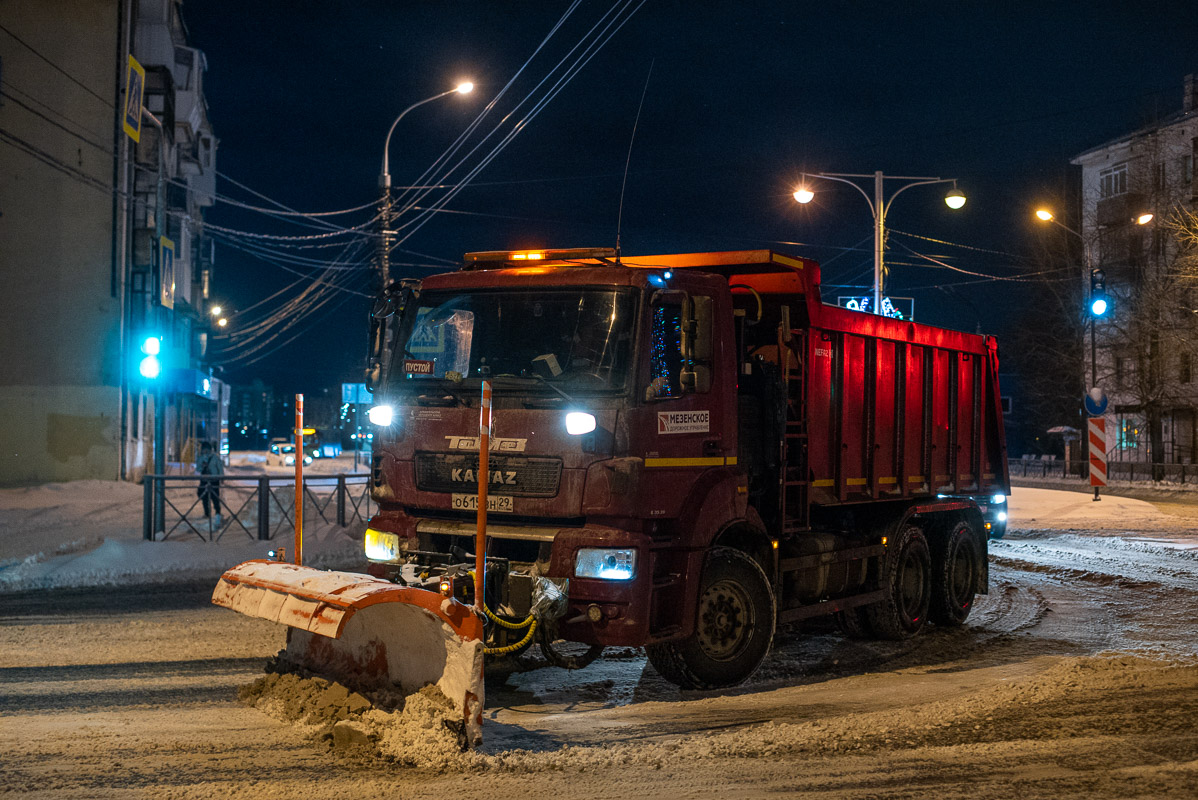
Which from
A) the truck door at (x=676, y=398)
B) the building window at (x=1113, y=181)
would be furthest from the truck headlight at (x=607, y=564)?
the building window at (x=1113, y=181)

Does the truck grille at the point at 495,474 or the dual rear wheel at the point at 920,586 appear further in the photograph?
the dual rear wheel at the point at 920,586

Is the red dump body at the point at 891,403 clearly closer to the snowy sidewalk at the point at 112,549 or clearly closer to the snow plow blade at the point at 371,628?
the snow plow blade at the point at 371,628

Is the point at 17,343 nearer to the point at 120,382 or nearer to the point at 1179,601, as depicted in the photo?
the point at 120,382

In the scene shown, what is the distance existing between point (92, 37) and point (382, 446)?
1008 inches

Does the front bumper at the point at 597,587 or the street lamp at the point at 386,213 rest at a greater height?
the street lamp at the point at 386,213

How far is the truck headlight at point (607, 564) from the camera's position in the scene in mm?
6836

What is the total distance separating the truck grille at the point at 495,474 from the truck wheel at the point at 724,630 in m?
1.33

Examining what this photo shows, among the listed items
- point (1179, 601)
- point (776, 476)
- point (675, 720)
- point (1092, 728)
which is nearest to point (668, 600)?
point (675, 720)

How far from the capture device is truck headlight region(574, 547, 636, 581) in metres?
6.84

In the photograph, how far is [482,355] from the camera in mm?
7602

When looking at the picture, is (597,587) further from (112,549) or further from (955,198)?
(955,198)

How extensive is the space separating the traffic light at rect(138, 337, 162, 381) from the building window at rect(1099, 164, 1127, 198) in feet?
170

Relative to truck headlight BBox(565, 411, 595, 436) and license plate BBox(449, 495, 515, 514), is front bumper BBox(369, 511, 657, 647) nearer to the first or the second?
license plate BBox(449, 495, 515, 514)

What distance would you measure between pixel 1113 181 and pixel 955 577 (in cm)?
5358
